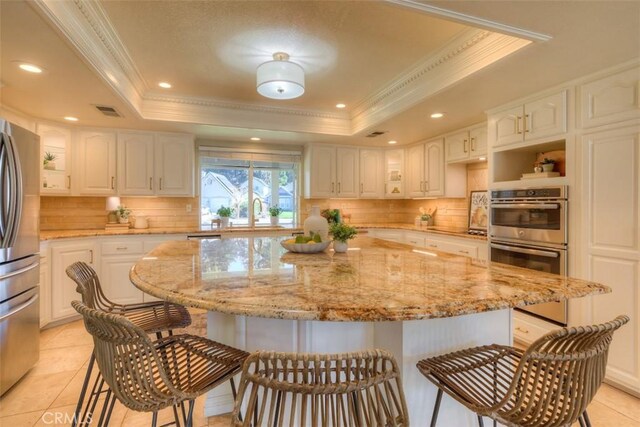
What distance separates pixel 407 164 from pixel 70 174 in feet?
14.8

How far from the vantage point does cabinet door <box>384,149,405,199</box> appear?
504cm

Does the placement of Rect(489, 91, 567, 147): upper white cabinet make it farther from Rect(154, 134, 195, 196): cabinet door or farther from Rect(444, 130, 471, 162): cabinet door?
Rect(154, 134, 195, 196): cabinet door

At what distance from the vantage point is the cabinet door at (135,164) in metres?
3.92

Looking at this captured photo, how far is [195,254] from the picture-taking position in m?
1.99

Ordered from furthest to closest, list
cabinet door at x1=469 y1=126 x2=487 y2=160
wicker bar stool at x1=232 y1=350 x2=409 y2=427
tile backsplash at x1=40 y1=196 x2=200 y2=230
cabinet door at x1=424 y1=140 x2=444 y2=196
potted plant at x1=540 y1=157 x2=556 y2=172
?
cabinet door at x1=424 y1=140 x2=444 y2=196
tile backsplash at x1=40 y1=196 x2=200 y2=230
cabinet door at x1=469 y1=126 x2=487 y2=160
potted plant at x1=540 y1=157 x2=556 y2=172
wicker bar stool at x1=232 y1=350 x2=409 y2=427

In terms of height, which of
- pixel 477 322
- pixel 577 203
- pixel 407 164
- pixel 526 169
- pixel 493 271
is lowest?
pixel 477 322

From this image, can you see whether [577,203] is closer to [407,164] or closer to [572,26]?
[572,26]

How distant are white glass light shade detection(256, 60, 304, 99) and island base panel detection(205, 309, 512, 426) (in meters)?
1.82

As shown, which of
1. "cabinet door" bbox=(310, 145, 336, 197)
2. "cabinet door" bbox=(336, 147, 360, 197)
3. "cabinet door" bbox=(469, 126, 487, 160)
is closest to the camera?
"cabinet door" bbox=(469, 126, 487, 160)

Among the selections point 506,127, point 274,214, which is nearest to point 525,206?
point 506,127

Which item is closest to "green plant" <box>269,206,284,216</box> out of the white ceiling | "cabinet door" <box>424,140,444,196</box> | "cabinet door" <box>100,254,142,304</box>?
the white ceiling

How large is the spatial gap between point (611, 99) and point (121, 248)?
15.6 feet

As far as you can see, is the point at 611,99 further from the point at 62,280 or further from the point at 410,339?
the point at 62,280

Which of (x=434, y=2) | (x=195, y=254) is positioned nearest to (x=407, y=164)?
(x=434, y=2)
